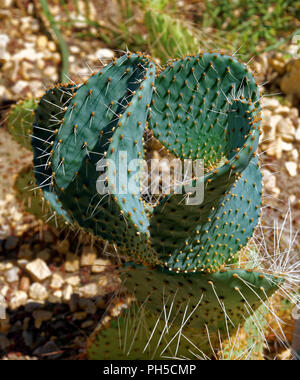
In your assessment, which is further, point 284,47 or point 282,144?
point 284,47

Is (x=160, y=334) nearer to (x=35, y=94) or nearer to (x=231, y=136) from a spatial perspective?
(x=231, y=136)

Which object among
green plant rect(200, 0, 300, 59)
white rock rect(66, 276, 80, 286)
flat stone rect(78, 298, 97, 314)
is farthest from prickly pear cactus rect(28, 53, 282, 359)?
green plant rect(200, 0, 300, 59)

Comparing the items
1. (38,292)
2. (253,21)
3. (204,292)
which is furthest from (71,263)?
(253,21)

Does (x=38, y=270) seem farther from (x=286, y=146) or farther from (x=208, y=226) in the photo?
(x=286, y=146)

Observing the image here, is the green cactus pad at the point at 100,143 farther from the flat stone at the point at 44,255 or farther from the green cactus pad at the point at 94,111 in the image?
the flat stone at the point at 44,255

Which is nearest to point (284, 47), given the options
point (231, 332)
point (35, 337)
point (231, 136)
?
point (231, 136)
